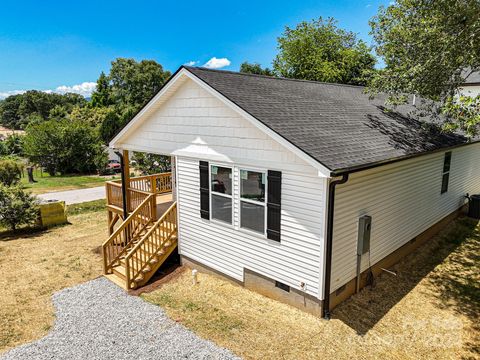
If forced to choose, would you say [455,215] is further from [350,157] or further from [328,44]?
[328,44]

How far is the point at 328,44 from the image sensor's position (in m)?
32.9

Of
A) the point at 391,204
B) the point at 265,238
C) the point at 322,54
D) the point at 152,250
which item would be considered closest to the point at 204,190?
the point at 265,238

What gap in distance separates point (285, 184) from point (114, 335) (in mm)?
4358

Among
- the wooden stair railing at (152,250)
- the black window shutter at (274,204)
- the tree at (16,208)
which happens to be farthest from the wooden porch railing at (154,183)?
the black window shutter at (274,204)

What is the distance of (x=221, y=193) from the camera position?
7.96 meters

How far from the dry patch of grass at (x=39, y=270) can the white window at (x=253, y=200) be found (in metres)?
4.59

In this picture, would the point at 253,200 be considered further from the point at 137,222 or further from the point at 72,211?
the point at 72,211

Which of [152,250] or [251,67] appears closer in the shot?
[152,250]

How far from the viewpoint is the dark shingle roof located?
6.30 metres

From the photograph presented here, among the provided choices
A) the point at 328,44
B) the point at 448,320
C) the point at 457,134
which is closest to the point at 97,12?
the point at 328,44

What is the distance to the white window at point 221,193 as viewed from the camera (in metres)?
7.79

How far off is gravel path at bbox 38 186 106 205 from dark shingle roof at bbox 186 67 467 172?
604 inches

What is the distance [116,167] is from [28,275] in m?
27.0

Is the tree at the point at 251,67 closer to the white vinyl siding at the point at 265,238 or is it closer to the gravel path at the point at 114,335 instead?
the white vinyl siding at the point at 265,238
